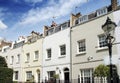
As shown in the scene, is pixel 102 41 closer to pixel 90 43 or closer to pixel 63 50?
pixel 90 43

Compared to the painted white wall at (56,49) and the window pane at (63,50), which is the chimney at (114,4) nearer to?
the painted white wall at (56,49)

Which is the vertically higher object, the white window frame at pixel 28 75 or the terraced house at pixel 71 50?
the terraced house at pixel 71 50

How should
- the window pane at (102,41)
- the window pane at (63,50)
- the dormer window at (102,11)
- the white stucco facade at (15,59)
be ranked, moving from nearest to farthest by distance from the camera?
the window pane at (102,41) < the dormer window at (102,11) < the window pane at (63,50) < the white stucco facade at (15,59)

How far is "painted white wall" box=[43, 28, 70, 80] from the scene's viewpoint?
26.7 meters

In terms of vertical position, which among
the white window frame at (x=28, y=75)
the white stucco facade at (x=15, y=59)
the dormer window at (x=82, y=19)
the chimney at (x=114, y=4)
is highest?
the chimney at (x=114, y=4)

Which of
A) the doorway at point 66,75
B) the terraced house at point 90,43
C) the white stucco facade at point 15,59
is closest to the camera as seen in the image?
the terraced house at point 90,43

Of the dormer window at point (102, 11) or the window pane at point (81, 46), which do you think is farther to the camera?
the window pane at point (81, 46)

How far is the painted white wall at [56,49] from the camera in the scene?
87.7 feet

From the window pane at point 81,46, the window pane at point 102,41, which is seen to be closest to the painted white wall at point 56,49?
the window pane at point 81,46

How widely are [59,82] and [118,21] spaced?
1123 cm

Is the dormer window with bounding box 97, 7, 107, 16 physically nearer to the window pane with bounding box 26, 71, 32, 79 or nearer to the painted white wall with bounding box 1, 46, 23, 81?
the window pane with bounding box 26, 71, 32, 79

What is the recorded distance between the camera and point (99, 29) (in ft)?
73.7

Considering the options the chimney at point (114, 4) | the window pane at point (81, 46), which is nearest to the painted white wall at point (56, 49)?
the window pane at point (81, 46)

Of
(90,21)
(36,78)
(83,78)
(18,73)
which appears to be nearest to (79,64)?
(83,78)
